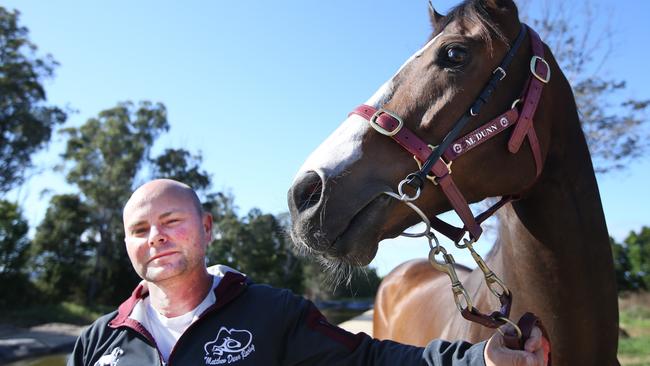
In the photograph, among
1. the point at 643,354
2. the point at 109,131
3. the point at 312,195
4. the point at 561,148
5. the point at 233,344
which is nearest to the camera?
the point at 233,344

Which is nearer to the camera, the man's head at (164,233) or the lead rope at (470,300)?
the lead rope at (470,300)

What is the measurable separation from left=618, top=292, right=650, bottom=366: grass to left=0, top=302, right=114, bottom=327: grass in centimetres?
1983

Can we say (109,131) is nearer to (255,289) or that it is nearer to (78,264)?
(78,264)

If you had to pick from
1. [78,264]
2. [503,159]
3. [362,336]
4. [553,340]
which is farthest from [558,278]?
[78,264]

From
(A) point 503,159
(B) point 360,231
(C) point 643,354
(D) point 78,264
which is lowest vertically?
(C) point 643,354

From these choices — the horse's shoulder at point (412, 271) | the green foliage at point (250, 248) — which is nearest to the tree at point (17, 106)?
the green foliage at point (250, 248)

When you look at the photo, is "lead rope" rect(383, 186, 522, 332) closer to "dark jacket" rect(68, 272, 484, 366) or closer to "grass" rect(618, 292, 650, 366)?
"dark jacket" rect(68, 272, 484, 366)

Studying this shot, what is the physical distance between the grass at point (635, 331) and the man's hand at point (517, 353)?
7.52 meters

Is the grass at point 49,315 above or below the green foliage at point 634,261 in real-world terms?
below

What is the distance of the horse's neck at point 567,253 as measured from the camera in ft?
6.27

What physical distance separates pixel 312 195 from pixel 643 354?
30.5ft

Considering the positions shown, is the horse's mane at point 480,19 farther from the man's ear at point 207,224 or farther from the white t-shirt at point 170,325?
the white t-shirt at point 170,325

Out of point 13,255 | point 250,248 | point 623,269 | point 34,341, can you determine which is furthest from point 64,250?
point 623,269

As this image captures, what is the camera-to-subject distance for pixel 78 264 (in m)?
27.4
